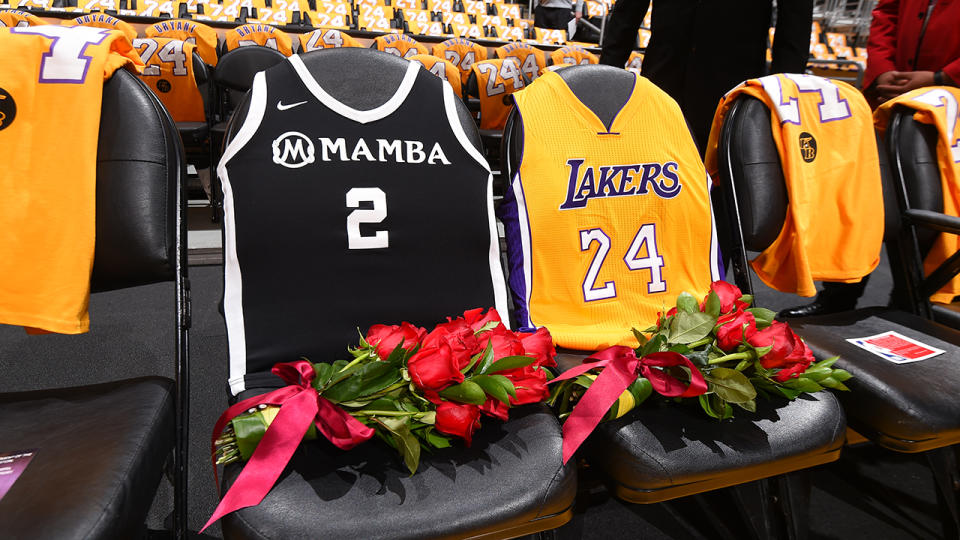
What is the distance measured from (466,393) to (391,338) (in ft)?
0.51

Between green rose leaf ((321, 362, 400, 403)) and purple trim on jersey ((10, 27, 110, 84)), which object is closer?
green rose leaf ((321, 362, 400, 403))

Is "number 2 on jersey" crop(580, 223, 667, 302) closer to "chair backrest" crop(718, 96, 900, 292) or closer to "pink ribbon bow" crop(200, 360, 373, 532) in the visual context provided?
"chair backrest" crop(718, 96, 900, 292)

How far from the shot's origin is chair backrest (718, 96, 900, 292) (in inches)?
54.9

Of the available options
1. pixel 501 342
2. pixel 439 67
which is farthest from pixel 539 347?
pixel 439 67

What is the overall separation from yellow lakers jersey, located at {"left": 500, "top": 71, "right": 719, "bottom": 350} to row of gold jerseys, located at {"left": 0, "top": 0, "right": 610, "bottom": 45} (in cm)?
522

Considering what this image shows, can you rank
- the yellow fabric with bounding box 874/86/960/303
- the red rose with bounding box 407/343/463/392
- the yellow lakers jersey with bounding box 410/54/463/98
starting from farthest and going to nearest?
the yellow lakers jersey with bounding box 410/54/463/98 → the yellow fabric with bounding box 874/86/960/303 → the red rose with bounding box 407/343/463/392

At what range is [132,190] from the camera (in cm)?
99

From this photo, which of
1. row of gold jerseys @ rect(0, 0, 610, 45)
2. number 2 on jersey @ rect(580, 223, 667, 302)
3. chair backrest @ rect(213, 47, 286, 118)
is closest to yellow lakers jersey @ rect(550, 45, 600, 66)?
row of gold jerseys @ rect(0, 0, 610, 45)

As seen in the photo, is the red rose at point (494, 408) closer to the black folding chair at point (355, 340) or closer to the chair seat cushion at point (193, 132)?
the black folding chair at point (355, 340)

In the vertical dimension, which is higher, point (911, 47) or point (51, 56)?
point (911, 47)

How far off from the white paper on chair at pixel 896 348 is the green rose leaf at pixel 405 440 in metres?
1.10

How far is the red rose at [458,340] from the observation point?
2.60 feet

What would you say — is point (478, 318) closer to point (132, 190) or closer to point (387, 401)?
point (387, 401)

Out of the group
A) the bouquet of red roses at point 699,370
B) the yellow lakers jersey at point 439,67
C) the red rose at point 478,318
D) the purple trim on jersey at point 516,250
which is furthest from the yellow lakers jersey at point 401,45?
the bouquet of red roses at point 699,370
